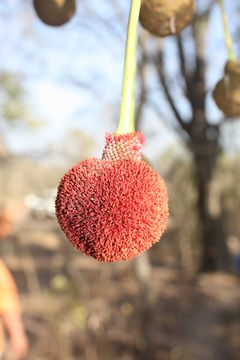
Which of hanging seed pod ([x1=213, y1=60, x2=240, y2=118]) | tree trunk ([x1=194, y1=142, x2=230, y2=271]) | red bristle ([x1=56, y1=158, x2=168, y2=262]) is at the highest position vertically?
tree trunk ([x1=194, y1=142, x2=230, y2=271])

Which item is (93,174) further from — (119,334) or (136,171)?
(119,334)

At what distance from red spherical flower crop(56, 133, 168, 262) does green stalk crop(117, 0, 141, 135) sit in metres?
0.02

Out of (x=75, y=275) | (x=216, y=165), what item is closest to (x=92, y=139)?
(x=216, y=165)

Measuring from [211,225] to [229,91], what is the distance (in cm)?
727

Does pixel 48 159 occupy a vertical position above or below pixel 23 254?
below

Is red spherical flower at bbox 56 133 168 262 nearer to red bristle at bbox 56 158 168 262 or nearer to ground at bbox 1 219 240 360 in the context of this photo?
red bristle at bbox 56 158 168 262

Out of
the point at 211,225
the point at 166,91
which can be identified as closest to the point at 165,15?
the point at 166,91

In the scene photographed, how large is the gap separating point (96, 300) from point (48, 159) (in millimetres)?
2692

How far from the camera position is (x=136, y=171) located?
429 mm

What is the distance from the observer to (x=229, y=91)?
71cm

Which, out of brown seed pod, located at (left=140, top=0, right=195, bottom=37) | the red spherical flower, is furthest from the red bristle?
brown seed pod, located at (left=140, top=0, right=195, bottom=37)

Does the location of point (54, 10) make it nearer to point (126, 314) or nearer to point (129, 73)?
point (129, 73)

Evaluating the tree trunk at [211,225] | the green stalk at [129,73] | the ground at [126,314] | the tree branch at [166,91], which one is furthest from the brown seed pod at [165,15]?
the tree trunk at [211,225]

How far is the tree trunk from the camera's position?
7.67 m
